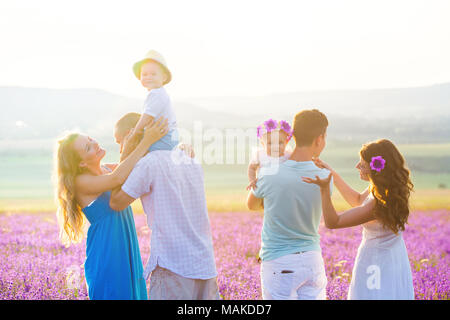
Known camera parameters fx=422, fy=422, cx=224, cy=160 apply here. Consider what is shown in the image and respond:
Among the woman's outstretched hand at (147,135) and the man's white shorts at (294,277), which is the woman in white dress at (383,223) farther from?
the woman's outstretched hand at (147,135)

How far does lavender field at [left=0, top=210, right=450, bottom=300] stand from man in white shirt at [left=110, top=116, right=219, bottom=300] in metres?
2.01

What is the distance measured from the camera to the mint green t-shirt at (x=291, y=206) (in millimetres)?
3266

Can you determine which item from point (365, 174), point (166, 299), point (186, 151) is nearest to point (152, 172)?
point (186, 151)

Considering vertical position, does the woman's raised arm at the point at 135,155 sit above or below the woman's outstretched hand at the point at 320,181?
above

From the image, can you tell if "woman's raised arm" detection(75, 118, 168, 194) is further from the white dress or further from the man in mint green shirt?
the white dress

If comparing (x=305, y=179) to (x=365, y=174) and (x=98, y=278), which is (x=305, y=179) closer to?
(x=365, y=174)

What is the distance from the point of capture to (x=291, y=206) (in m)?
3.27

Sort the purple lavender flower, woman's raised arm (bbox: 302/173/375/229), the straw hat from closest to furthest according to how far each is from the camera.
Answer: woman's raised arm (bbox: 302/173/375/229) < the straw hat < the purple lavender flower

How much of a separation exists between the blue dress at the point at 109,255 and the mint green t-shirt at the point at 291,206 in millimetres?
1177

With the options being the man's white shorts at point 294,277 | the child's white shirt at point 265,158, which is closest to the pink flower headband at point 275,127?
the child's white shirt at point 265,158

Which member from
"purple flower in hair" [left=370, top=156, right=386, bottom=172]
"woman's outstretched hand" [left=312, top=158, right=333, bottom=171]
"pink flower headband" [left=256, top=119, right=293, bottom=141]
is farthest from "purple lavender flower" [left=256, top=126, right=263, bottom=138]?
"purple flower in hair" [left=370, top=156, right=386, bottom=172]

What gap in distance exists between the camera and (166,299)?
3.12 m

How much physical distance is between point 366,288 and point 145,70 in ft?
8.53

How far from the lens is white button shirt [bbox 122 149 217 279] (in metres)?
3.08
